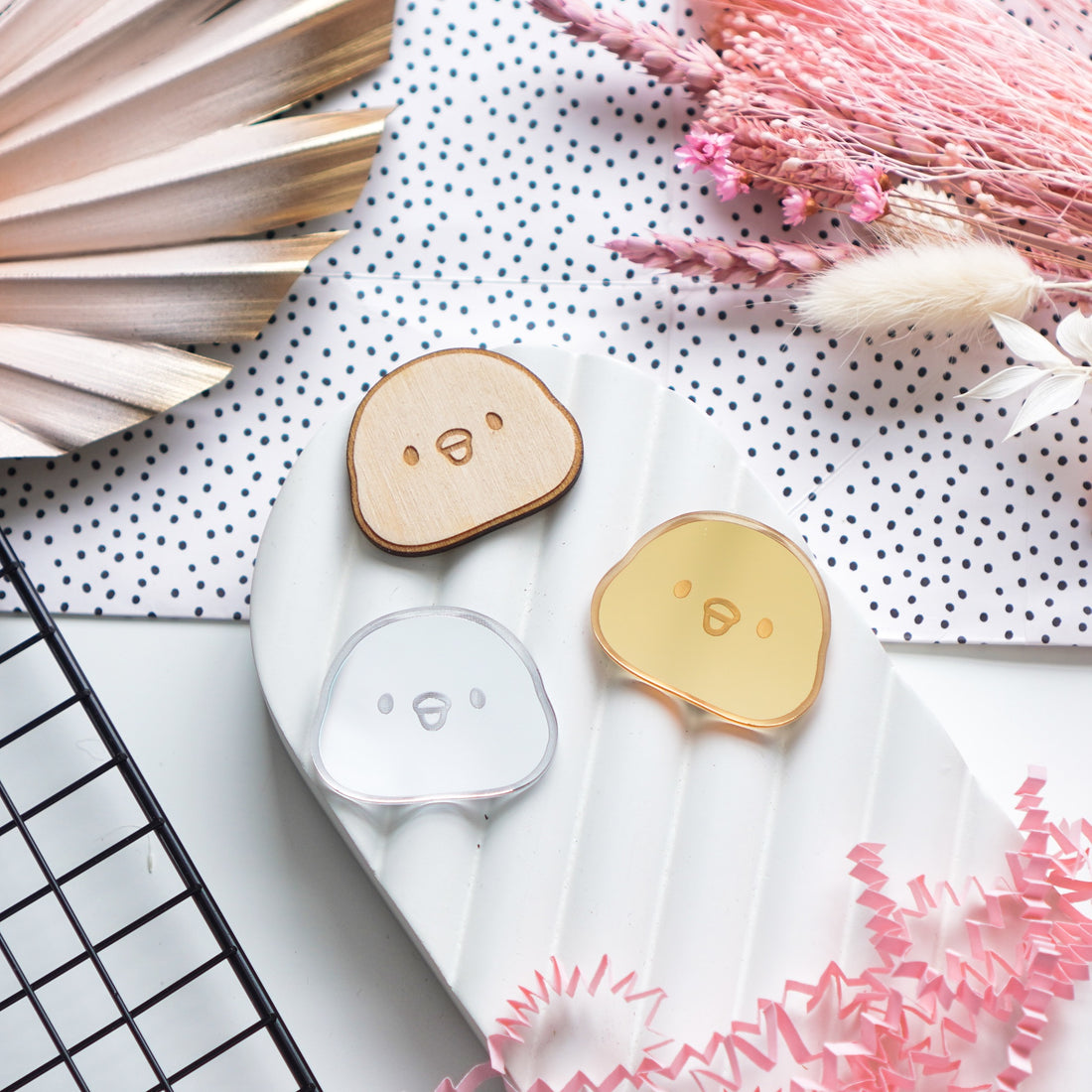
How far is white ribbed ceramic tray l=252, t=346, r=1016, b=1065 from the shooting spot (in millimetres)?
678

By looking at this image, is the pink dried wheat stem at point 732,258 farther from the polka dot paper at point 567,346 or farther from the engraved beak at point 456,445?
the engraved beak at point 456,445

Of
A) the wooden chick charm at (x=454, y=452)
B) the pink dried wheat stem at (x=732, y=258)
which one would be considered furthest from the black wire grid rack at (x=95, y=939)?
the pink dried wheat stem at (x=732, y=258)

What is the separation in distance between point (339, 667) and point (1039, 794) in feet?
1.96

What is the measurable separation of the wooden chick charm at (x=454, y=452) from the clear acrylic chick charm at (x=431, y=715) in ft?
0.23

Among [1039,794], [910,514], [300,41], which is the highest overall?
[300,41]

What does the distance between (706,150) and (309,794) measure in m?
0.64

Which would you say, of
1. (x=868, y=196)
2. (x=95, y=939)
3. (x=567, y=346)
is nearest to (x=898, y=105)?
(x=868, y=196)

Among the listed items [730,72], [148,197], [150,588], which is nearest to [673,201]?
[730,72]

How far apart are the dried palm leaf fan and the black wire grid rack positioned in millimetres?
185

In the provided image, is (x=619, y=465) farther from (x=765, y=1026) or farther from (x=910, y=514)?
(x=765, y=1026)

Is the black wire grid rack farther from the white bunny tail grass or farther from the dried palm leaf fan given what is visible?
the white bunny tail grass

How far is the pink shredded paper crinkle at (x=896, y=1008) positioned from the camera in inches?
25.6

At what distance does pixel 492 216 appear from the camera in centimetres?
86

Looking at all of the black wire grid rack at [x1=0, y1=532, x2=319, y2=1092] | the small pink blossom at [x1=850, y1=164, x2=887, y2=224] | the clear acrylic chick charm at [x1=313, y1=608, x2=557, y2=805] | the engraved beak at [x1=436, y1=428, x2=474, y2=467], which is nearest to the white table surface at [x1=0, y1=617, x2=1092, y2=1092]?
the black wire grid rack at [x1=0, y1=532, x2=319, y2=1092]
